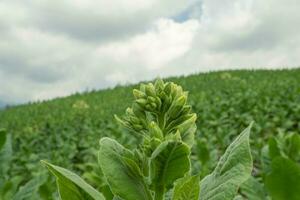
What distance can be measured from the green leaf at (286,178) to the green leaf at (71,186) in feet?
3.54

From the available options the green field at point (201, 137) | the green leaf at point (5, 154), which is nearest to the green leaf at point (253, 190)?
the green field at point (201, 137)

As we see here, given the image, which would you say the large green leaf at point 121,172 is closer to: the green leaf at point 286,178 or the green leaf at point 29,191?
the green leaf at point 286,178

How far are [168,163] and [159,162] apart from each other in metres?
0.02

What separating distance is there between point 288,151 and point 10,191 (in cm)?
138

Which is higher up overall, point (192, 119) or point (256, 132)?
point (192, 119)

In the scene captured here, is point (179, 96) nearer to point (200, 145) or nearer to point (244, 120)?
point (200, 145)

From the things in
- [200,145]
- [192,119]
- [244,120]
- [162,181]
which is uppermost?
[192,119]

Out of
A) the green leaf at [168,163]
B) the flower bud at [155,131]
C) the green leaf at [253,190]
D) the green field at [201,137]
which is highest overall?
the flower bud at [155,131]

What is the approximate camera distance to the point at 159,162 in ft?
4.16

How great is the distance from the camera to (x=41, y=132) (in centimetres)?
1527

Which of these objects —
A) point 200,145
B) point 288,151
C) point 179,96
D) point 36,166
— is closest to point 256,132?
point 36,166

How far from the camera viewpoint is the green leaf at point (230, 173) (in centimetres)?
124

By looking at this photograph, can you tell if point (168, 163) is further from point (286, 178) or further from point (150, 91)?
point (286, 178)

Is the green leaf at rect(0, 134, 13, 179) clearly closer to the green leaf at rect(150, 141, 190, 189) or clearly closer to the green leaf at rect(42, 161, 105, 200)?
the green leaf at rect(42, 161, 105, 200)
